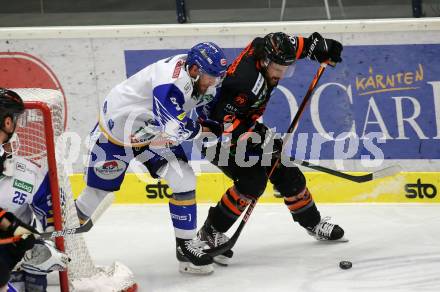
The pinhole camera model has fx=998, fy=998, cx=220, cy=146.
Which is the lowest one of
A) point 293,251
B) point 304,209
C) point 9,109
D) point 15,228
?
point 293,251

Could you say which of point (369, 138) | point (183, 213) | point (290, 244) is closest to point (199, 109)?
point (183, 213)

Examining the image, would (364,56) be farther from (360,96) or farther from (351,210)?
(351,210)

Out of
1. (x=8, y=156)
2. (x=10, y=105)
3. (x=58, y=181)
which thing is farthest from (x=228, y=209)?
(x=10, y=105)

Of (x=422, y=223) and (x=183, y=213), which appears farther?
(x=422, y=223)

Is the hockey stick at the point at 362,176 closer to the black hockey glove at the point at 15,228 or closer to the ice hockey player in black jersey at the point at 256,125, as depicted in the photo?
the ice hockey player in black jersey at the point at 256,125

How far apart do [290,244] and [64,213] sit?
139cm

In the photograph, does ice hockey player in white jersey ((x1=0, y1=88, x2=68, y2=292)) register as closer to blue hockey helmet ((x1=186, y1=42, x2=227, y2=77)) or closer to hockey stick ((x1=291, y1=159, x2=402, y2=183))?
blue hockey helmet ((x1=186, y1=42, x2=227, y2=77))

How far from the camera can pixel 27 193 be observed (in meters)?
4.25

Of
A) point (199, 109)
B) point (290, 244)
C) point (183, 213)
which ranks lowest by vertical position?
point (290, 244)

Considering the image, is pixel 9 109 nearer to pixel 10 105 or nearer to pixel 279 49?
pixel 10 105

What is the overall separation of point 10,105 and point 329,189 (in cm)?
248

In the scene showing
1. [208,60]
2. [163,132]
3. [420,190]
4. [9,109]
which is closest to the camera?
[9,109]

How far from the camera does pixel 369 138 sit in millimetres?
5895

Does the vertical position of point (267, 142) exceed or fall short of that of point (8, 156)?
it falls short
